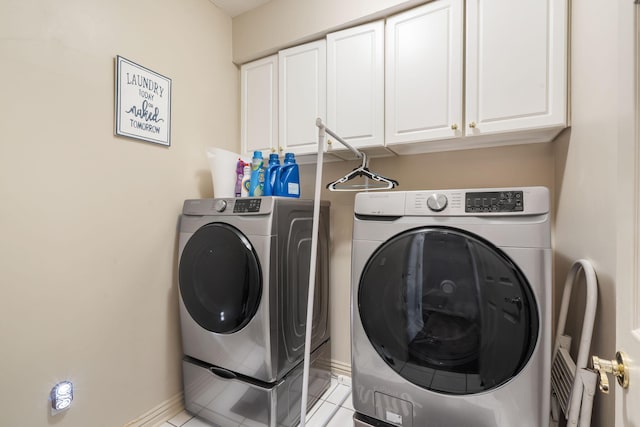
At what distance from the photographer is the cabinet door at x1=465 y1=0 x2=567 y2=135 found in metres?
1.29

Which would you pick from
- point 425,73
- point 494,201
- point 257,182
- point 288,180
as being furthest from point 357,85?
point 494,201

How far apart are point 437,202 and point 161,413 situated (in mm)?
1961

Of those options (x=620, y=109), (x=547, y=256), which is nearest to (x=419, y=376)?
(x=547, y=256)

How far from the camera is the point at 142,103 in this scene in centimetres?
163

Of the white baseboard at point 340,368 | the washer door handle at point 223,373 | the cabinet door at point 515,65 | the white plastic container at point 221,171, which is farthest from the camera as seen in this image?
the white baseboard at point 340,368

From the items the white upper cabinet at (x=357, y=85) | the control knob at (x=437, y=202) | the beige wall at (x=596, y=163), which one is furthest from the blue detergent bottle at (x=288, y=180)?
the beige wall at (x=596, y=163)

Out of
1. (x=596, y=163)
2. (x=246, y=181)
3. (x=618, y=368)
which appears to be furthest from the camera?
(x=246, y=181)

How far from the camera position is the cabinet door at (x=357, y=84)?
5.55 ft

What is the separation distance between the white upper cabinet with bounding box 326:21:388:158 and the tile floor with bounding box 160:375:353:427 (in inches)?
63.2

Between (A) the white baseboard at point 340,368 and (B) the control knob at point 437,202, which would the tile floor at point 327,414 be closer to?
(A) the white baseboard at point 340,368

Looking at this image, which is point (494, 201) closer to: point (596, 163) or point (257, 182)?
point (596, 163)

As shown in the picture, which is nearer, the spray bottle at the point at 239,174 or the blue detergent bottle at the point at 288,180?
the blue detergent bottle at the point at 288,180

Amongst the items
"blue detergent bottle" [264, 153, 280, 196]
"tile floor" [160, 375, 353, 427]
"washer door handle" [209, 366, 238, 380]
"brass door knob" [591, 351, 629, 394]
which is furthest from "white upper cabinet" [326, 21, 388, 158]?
"tile floor" [160, 375, 353, 427]

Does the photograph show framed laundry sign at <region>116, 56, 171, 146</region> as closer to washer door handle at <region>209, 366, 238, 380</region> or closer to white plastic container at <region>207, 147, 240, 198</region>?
white plastic container at <region>207, 147, 240, 198</region>
